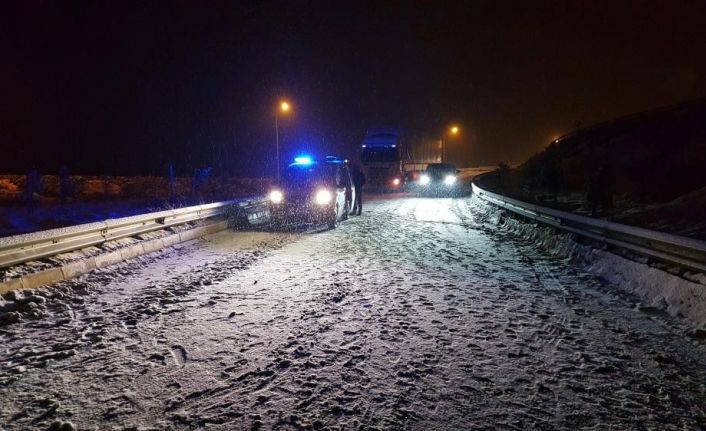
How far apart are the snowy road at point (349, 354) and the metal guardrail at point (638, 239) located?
2.49 ft

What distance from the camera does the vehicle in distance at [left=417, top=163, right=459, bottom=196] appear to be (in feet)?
93.3

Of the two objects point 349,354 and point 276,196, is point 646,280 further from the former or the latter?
point 276,196

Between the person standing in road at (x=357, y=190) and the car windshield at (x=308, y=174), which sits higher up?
the car windshield at (x=308, y=174)

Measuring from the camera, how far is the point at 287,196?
13.0 m

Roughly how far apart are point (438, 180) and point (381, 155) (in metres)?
4.44

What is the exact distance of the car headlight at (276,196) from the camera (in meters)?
13.0

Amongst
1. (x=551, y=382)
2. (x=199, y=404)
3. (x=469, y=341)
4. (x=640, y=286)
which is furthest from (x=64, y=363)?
(x=640, y=286)

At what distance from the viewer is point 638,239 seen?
595cm

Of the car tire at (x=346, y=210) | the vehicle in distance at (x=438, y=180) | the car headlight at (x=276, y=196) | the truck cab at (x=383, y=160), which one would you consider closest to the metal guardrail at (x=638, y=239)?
the car tire at (x=346, y=210)

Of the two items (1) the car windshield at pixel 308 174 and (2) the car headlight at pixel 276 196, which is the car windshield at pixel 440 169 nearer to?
(1) the car windshield at pixel 308 174

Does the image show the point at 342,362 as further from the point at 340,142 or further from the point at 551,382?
the point at 340,142

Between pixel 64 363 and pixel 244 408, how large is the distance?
1940 mm

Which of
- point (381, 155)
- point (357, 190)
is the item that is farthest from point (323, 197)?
point (381, 155)

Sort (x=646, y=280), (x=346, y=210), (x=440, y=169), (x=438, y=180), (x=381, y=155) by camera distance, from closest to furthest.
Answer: (x=646, y=280)
(x=346, y=210)
(x=438, y=180)
(x=381, y=155)
(x=440, y=169)
